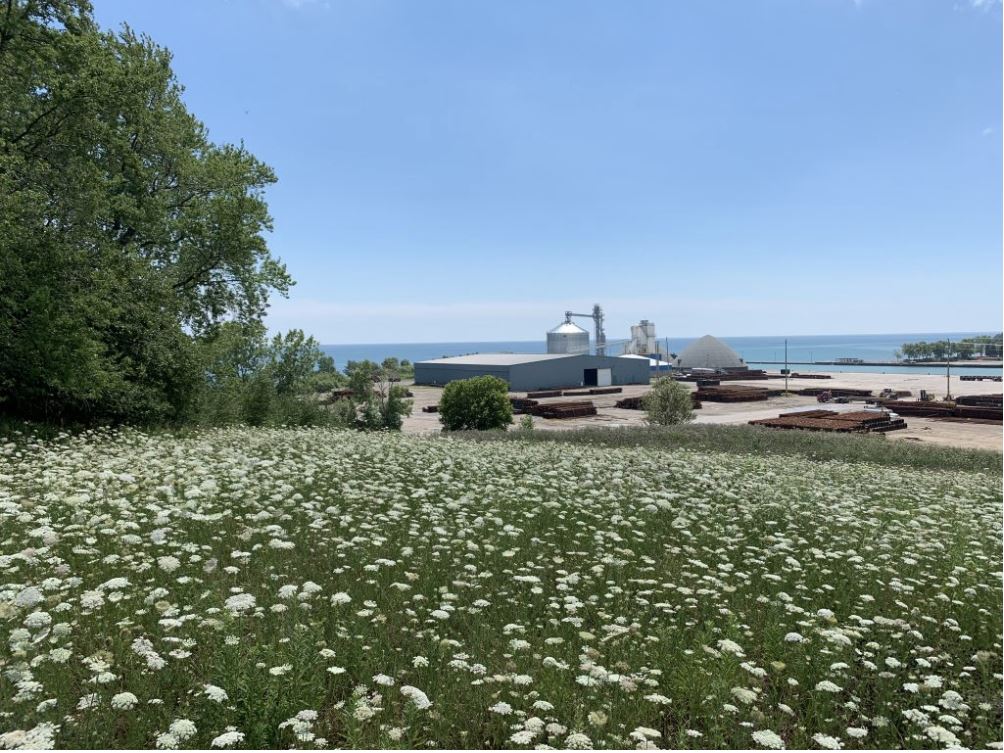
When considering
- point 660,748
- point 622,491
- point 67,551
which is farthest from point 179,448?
point 660,748

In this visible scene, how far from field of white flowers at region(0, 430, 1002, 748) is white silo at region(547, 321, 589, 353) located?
103363 mm

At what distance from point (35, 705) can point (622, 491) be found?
312 inches

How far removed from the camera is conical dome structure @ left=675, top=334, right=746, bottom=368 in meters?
127

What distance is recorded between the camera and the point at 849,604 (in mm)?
5828

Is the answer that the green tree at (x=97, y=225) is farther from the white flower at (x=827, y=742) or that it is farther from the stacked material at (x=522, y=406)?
the stacked material at (x=522, y=406)

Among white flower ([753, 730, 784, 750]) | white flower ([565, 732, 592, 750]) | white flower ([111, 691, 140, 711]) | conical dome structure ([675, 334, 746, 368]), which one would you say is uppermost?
conical dome structure ([675, 334, 746, 368])

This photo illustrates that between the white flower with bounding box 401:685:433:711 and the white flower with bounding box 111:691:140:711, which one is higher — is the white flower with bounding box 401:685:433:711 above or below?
below

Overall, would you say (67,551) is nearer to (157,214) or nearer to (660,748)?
(660,748)

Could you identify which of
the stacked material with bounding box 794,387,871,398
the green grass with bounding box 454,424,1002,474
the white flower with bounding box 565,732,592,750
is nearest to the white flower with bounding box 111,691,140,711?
the white flower with bounding box 565,732,592,750

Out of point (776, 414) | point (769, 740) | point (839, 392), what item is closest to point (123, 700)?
point (769, 740)

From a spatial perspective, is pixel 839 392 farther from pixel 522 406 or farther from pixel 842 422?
pixel 522 406

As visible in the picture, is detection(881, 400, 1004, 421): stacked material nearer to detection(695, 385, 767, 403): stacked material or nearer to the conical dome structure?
detection(695, 385, 767, 403): stacked material

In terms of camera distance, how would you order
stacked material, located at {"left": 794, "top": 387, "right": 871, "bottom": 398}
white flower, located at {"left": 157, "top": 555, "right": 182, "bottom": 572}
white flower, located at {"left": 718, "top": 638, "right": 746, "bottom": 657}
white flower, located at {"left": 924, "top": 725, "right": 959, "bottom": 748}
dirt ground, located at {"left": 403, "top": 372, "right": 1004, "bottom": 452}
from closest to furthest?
white flower, located at {"left": 924, "top": 725, "right": 959, "bottom": 748} < white flower, located at {"left": 718, "top": 638, "right": 746, "bottom": 657} < white flower, located at {"left": 157, "top": 555, "right": 182, "bottom": 572} < dirt ground, located at {"left": 403, "top": 372, "right": 1004, "bottom": 452} < stacked material, located at {"left": 794, "top": 387, "right": 871, "bottom": 398}

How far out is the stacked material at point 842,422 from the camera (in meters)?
33.3
